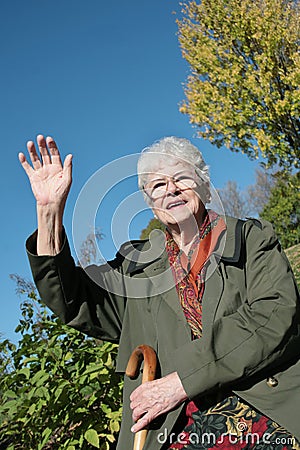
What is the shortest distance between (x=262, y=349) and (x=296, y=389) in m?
0.19

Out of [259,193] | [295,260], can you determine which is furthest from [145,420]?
[259,193]

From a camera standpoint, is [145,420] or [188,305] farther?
[188,305]

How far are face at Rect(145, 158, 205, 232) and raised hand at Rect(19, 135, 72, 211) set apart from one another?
0.34 m

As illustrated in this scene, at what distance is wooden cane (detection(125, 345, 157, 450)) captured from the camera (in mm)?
1869

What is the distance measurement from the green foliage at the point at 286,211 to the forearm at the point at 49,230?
39.4 ft

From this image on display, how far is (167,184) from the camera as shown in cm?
207

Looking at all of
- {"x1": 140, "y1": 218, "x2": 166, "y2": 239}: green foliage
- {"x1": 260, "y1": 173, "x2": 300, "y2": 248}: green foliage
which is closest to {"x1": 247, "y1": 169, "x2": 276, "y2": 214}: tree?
{"x1": 260, "y1": 173, "x2": 300, "y2": 248}: green foliage

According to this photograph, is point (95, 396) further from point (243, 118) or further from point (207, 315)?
point (243, 118)

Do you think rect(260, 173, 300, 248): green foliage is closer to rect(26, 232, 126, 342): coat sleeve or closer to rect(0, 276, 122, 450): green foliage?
rect(0, 276, 122, 450): green foliage

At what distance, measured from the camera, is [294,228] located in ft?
46.4

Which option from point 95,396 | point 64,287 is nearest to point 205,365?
point 64,287

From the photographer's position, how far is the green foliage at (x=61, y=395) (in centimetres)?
305

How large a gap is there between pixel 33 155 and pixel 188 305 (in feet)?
2.45

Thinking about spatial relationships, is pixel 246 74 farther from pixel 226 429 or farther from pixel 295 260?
pixel 226 429
